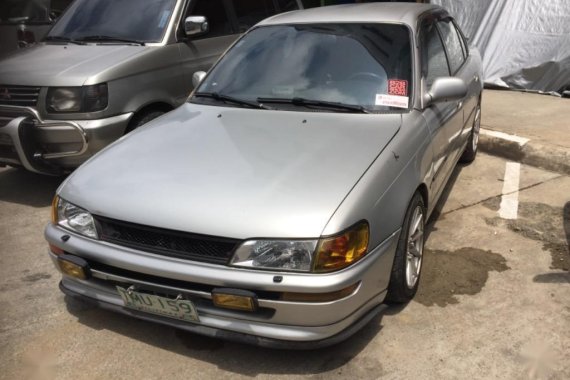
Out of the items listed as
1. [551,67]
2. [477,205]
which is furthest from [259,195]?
[551,67]

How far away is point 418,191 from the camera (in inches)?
118

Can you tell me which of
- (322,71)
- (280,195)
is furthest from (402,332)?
(322,71)

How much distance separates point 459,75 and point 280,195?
2.54m

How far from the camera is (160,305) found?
2.45 m

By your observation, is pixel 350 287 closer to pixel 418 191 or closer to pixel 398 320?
pixel 398 320

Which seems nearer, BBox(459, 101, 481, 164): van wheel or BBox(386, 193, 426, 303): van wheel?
BBox(386, 193, 426, 303): van wheel

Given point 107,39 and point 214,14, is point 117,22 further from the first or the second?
point 214,14

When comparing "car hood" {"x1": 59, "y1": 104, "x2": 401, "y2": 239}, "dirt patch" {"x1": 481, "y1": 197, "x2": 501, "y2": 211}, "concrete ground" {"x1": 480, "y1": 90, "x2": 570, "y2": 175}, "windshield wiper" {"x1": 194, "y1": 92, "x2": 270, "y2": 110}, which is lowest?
"concrete ground" {"x1": 480, "y1": 90, "x2": 570, "y2": 175}

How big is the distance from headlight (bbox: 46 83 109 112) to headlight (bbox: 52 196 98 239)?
5.81ft

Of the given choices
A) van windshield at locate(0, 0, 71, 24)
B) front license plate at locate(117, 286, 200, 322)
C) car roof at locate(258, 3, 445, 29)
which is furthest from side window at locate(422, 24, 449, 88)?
van windshield at locate(0, 0, 71, 24)

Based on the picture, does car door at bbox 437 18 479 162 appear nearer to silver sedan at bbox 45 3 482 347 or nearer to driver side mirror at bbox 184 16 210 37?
silver sedan at bbox 45 3 482 347

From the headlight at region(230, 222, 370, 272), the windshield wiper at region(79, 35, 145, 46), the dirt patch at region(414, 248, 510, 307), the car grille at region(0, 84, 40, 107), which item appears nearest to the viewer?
the headlight at region(230, 222, 370, 272)

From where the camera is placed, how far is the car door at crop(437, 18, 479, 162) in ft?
13.3

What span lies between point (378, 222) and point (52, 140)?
3074 mm
